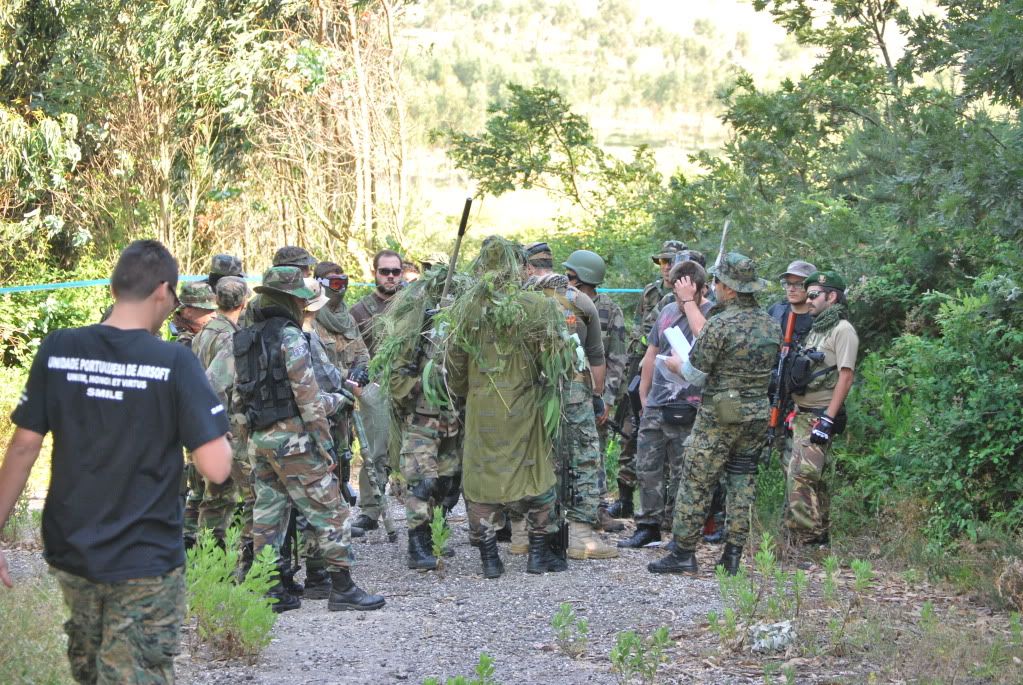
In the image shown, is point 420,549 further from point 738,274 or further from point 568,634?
point 738,274

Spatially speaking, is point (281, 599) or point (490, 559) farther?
point (490, 559)

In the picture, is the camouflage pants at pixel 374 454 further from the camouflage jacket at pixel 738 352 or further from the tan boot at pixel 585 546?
the camouflage jacket at pixel 738 352

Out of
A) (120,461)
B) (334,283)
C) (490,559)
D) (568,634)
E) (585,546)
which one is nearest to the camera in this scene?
(120,461)

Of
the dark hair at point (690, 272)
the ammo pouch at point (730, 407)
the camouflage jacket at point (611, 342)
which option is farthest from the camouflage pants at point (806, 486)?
the camouflage jacket at point (611, 342)

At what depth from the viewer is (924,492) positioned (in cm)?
820

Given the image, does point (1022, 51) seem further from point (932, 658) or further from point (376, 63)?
point (376, 63)

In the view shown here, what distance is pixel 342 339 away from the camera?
8812 mm

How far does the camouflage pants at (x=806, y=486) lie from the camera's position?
786 centimetres

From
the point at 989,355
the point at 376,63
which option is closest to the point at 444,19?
the point at 376,63

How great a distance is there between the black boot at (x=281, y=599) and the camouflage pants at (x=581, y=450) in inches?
82.8

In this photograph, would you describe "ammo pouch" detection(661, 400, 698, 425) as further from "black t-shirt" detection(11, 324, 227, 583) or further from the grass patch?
"black t-shirt" detection(11, 324, 227, 583)

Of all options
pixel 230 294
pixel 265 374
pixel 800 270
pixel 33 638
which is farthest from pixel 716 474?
pixel 33 638

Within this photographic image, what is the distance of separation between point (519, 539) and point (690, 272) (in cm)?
231

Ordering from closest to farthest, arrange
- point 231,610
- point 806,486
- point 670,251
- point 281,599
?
1. point 231,610
2. point 281,599
3. point 806,486
4. point 670,251
